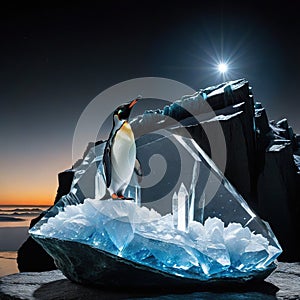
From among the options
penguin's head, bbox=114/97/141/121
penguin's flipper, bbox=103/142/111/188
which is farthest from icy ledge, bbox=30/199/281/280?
penguin's head, bbox=114/97/141/121

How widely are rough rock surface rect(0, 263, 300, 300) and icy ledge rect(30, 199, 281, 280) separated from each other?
0.10 metres

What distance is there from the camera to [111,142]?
2.41m

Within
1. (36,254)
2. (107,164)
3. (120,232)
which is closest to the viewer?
(120,232)

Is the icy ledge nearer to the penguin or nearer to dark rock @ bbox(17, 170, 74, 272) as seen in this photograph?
the penguin

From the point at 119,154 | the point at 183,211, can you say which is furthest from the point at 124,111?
the point at 183,211

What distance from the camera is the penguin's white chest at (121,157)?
95.0 inches

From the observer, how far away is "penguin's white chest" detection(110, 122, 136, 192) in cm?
241

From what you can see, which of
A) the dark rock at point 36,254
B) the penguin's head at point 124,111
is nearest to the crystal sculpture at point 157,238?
the penguin's head at point 124,111

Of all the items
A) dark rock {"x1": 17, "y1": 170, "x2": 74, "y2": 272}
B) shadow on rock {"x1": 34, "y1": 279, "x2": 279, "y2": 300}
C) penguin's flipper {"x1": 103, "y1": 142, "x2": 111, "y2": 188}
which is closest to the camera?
shadow on rock {"x1": 34, "y1": 279, "x2": 279, "y2": 300}

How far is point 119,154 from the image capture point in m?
2.42

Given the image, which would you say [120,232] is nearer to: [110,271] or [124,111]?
[110,271]

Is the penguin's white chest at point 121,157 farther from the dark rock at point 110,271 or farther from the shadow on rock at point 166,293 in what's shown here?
the shadow on rock at point 166,293

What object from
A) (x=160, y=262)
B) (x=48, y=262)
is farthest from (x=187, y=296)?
(x=48, y=262)

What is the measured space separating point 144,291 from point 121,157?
772mm
